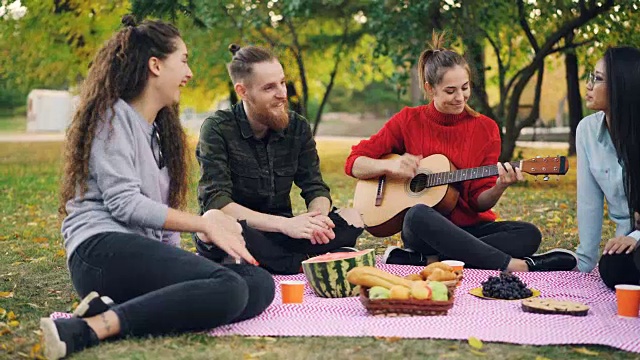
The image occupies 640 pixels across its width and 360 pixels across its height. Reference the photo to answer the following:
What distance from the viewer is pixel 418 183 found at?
6043 mm

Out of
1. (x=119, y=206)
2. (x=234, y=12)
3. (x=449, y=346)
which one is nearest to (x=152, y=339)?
(x=119, y=206)

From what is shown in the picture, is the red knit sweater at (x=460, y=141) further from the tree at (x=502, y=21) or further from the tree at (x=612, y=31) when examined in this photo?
the tree at (x=612, y=31)

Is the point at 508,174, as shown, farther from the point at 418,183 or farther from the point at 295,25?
the point at 295,25

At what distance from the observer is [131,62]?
4160 mm

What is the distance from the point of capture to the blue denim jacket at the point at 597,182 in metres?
5.11

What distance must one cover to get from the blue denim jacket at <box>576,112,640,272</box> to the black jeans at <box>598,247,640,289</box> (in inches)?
10.4

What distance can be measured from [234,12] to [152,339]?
12600 millimetres

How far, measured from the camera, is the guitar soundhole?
5988 mm

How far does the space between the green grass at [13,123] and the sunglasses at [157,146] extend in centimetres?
4408

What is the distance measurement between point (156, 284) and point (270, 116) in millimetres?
1760

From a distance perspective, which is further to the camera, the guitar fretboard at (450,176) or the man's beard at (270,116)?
the guitar fretboard at (450,176)

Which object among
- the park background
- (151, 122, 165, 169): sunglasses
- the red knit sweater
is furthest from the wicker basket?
the red knit sweater

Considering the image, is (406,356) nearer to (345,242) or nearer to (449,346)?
(449,346)

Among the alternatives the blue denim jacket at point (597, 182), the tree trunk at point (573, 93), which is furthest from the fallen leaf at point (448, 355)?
the tree trunk at point (573, 93)
